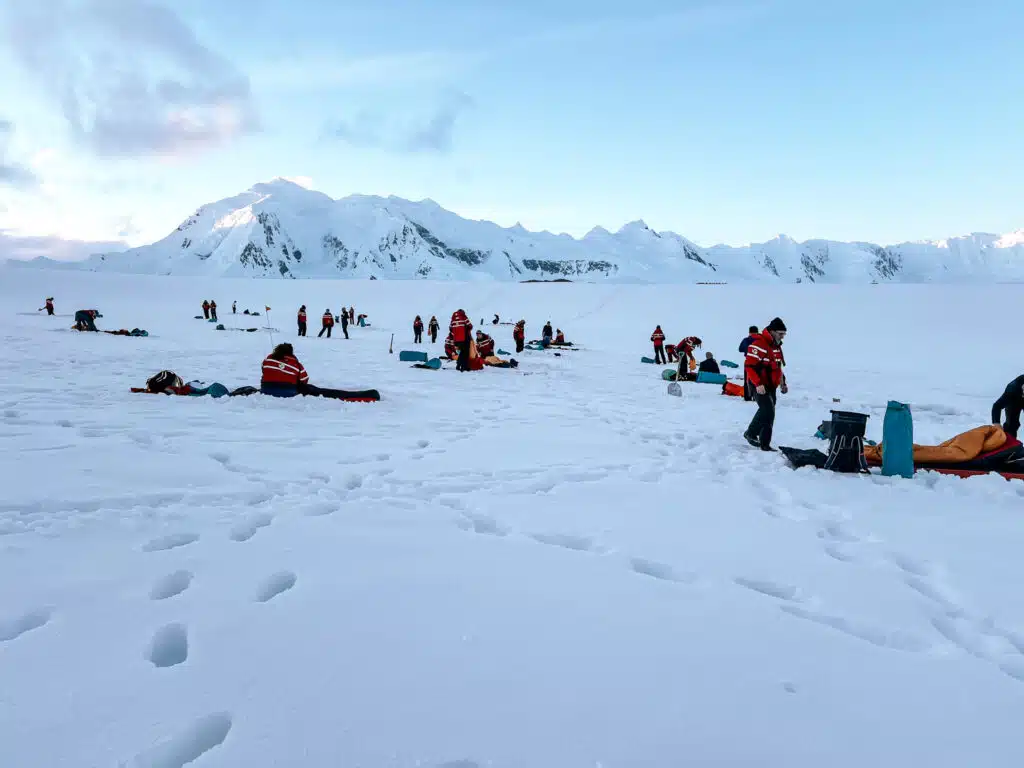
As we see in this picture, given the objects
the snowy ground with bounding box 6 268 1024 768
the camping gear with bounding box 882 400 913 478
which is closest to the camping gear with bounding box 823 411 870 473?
the camping gear with bounding box 882 400 913 478

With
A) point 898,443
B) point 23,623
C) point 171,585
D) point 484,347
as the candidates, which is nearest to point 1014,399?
point 898,443

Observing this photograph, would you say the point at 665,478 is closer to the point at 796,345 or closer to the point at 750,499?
the point at 750,499

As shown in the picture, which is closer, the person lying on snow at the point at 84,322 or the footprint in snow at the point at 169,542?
the footprint in snow at the point at 169,542

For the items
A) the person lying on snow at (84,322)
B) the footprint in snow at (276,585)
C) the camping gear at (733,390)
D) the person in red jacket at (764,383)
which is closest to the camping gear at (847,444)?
the person in red jacket at (764,383)

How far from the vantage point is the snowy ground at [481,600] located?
197 centimetres

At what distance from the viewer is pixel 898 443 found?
5.81m

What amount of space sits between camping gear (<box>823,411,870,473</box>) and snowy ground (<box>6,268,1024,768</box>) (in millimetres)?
335

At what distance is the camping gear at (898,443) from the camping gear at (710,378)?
890 centimetres

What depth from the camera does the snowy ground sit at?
197 centimetres

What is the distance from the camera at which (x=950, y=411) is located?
11.2 metres

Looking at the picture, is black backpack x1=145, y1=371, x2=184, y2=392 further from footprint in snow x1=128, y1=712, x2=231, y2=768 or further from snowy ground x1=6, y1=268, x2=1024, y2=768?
footprint in snow x1=128, y1=712, x2=231, y2=768

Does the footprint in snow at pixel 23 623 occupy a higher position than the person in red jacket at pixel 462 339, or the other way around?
the person in red jacket at pixel 462 339

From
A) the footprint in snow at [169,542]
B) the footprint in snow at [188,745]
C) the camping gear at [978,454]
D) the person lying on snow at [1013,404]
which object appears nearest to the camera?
the footprint in snow at [188,745]

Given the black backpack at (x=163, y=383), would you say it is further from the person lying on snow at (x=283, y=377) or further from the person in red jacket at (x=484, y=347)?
the person in red jacket at (x=484, y=347)
